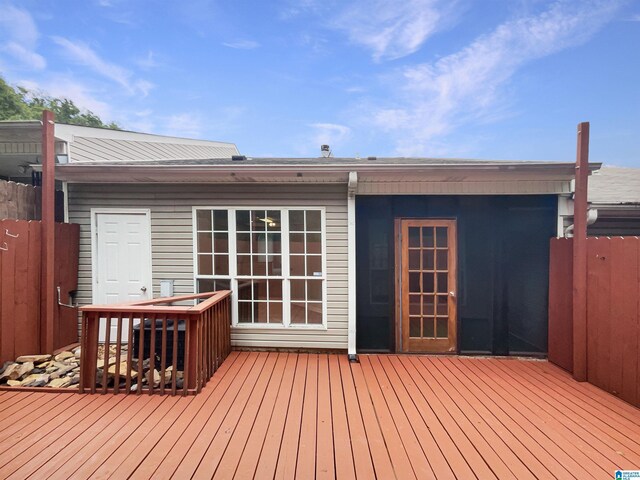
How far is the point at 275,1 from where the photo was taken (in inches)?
390

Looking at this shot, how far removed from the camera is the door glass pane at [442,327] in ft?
12.3

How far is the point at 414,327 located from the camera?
376cm

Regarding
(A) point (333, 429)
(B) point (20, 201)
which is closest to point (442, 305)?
(A) point (333, 429)

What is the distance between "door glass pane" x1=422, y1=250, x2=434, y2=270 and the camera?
3.75m

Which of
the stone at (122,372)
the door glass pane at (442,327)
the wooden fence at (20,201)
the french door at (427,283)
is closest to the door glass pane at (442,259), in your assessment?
the french door at (427,283)

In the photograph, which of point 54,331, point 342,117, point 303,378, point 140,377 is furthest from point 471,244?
point 342,117

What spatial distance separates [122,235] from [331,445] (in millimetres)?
3656

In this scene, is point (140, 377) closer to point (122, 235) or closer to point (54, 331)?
point (54, 331)

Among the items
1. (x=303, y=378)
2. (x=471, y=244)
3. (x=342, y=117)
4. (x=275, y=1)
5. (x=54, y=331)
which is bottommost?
(x=303, y=378)

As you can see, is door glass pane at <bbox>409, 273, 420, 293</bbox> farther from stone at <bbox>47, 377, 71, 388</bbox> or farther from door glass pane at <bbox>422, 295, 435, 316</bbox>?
stone at <bbox>47, 377, 71, 388</bbox>

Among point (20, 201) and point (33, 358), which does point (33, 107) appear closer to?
point (20, 201)

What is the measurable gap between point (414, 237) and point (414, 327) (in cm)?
120

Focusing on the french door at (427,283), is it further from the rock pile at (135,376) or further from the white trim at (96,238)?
the white trim at (96,238)

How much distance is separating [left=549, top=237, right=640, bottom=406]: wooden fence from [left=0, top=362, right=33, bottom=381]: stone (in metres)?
5.87
